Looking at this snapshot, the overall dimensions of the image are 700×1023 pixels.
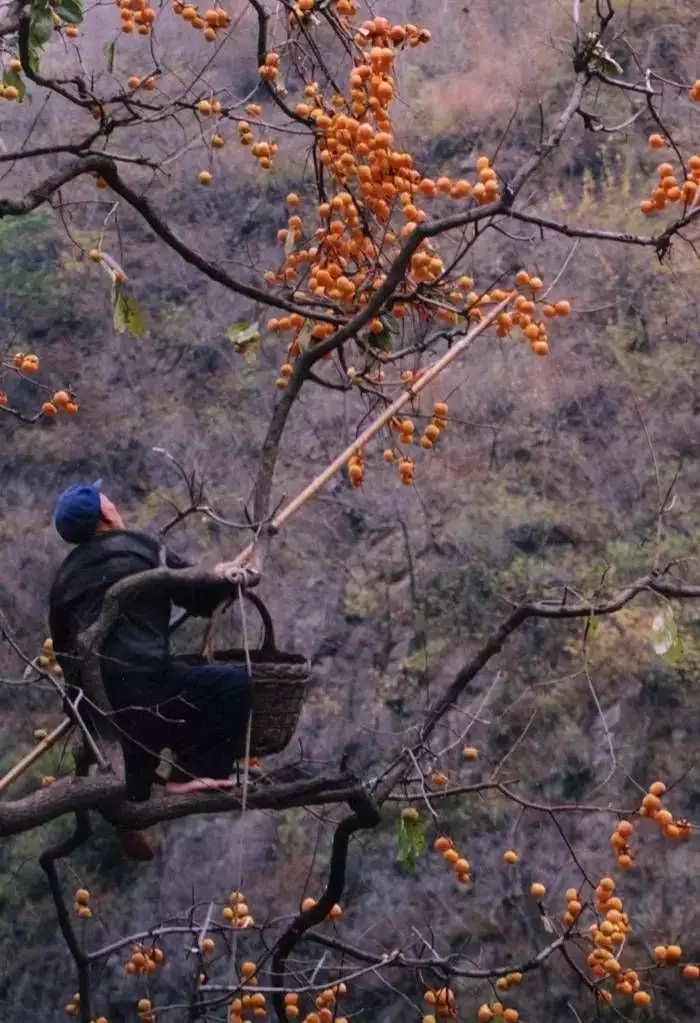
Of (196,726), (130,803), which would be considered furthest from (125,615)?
(130,803)

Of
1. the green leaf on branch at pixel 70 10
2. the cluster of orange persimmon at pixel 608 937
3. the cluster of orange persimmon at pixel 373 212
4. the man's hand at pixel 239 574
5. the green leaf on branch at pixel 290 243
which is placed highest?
the green leaf on branch at pixel 70 10

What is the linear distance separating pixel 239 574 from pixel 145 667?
14.9 inches

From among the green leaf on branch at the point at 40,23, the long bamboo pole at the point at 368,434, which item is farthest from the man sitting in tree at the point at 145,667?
the green leaf on branch at the point at 40,23

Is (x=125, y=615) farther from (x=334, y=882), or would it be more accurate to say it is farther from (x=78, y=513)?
(x=334, y=882)

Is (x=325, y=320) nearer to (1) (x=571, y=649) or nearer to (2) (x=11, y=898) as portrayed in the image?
(1) (x=571, y=649)

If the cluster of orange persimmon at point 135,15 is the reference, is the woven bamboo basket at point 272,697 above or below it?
below

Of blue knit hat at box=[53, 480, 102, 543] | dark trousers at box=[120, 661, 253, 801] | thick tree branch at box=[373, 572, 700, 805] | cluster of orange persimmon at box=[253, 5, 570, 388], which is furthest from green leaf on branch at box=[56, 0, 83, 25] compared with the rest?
thick tree branch at box=[373, 572, 700, 805]

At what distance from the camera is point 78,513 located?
8.49 ft

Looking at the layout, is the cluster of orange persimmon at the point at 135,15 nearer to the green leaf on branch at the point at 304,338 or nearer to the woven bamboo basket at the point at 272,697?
the green leaf on branch at the point at 304,338

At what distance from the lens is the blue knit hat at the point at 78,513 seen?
2584mm

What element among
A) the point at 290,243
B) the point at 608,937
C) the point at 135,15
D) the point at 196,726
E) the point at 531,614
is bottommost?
the point at 608,937

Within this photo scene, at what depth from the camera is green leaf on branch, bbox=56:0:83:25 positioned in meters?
2.44

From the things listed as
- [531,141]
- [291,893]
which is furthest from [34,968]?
[531,141]

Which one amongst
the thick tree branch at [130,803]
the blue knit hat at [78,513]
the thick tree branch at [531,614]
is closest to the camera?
the thick tree branch at [130,803]
